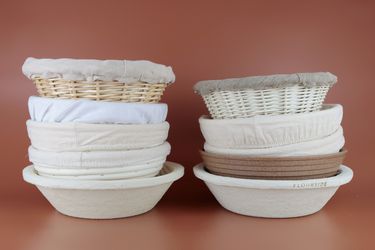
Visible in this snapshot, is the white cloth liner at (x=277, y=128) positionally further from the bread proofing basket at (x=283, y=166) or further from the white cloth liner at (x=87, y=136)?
the white cloth liner at (x=87, y=136)

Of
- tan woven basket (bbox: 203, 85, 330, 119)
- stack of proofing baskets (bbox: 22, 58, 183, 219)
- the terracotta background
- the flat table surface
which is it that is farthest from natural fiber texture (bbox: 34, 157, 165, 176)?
the terracotta background

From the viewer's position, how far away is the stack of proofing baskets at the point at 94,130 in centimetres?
90

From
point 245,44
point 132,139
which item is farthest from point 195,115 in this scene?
point 132,139

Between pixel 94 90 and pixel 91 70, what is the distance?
48mm

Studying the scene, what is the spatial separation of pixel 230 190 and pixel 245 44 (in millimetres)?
485

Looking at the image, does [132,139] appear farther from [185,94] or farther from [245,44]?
[245,44]

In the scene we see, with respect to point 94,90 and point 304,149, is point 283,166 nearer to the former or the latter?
point 304,149

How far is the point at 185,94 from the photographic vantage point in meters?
1.28

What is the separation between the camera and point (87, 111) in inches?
35.6

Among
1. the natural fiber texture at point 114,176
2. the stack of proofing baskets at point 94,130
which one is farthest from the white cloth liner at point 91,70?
the natural fiber texture at point 114,176

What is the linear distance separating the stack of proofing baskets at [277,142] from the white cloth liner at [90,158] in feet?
0.62

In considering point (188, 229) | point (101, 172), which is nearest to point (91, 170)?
point (101, 172)
